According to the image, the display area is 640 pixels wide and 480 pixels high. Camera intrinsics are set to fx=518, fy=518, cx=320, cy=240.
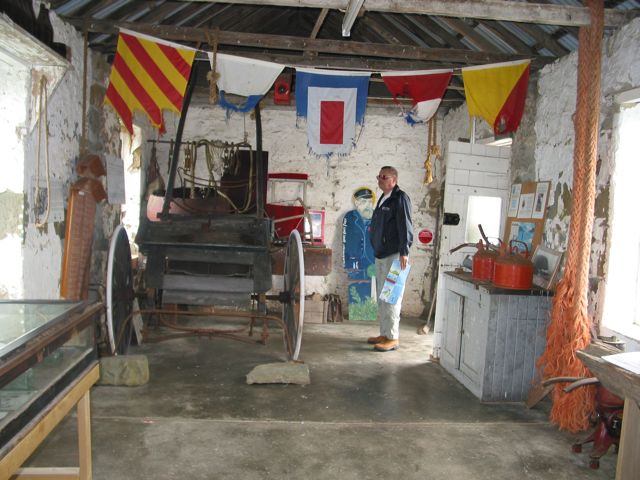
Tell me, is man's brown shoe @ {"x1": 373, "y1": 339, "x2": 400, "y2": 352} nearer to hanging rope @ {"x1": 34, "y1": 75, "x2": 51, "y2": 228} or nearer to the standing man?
the standing man

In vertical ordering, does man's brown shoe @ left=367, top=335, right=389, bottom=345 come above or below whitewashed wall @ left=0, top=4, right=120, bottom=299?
below

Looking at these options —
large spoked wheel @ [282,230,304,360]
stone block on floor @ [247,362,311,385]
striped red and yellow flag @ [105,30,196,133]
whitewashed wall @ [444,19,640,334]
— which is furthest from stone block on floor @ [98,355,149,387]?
whitewashed wall @ [444,19,640,334]

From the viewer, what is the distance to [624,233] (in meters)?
3.58

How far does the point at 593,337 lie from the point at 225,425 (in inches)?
99.8

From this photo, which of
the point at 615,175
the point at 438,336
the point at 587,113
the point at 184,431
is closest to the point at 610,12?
the point at 587,113

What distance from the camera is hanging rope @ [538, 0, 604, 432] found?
131 inches

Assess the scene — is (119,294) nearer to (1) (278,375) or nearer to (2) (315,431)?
(1) (278,375)

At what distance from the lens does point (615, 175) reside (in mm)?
3559

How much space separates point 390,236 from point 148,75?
2.57m

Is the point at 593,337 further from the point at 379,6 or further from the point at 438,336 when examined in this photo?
the point at 379,6

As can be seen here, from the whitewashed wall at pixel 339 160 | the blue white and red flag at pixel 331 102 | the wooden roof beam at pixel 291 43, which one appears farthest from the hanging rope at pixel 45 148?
the whitewashed wall at pixel 339 160

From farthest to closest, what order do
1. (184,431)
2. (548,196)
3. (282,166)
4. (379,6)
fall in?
1. (282,166)
2. (548,196)
3. (379,6)
4. (184,431)

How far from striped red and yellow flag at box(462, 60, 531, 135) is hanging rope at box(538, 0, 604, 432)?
3.34 feet

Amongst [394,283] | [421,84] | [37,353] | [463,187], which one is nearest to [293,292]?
[394,283]
